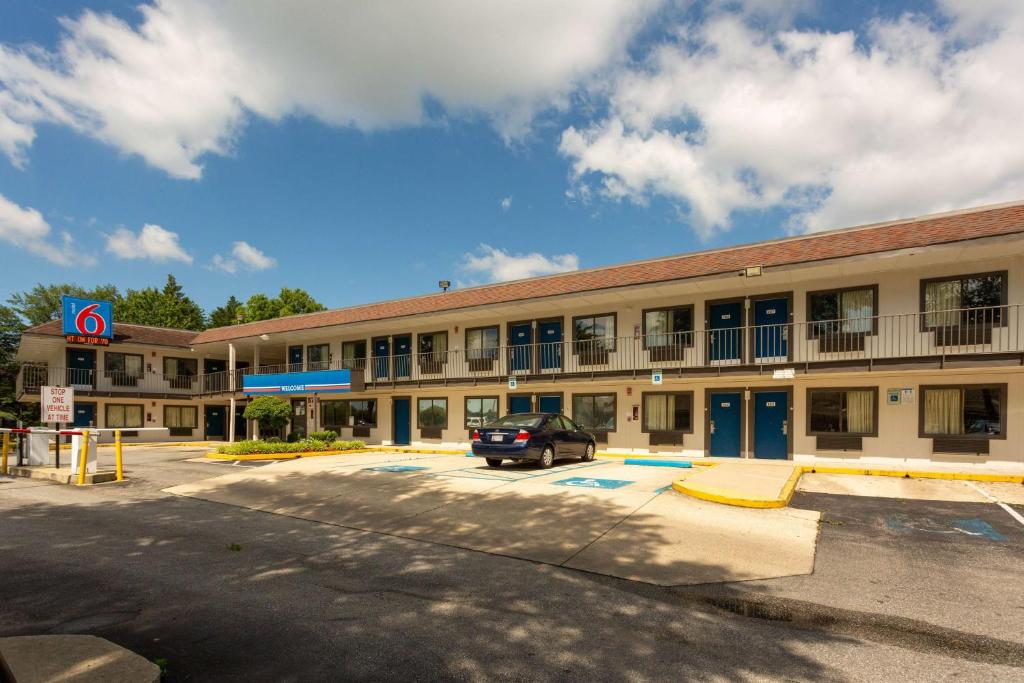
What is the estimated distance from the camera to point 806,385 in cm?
1747

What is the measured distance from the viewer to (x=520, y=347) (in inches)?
904

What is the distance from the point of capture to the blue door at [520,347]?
74.9 ft

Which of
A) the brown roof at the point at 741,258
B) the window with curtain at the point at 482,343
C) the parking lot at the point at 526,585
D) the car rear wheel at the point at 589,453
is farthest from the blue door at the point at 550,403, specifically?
the parking lot at the point at 526,585

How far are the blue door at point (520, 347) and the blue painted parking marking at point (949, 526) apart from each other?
14.9 metres

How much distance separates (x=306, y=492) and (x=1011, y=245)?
17.9 m

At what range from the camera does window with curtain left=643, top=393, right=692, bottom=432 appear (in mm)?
19375

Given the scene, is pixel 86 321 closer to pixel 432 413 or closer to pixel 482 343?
pixel 432 413

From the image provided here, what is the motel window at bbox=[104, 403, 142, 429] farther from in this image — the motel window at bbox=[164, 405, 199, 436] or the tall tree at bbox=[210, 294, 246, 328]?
the tall tree at bbox=[210, 294, 246, 328]

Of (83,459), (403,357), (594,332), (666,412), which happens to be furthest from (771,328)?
(83,459)

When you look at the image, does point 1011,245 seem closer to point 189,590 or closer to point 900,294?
point 900,294

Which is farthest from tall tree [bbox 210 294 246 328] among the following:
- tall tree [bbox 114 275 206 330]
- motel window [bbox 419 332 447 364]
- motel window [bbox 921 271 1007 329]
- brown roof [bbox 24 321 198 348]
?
motel window [bbox 921 271 1007 329]

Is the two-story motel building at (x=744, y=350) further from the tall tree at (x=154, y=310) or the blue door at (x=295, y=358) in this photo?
the tall tree at (x=154, y=310)

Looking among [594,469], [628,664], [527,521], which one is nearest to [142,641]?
[628,664]

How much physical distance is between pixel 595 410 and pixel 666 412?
2.89 metres
